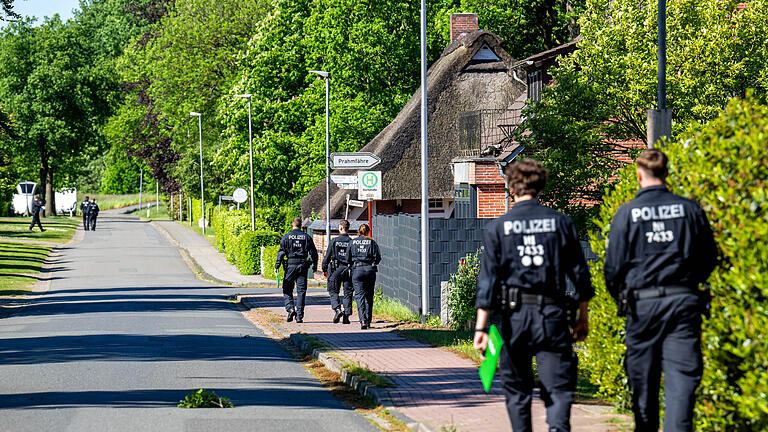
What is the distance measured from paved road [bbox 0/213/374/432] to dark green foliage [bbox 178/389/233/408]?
0.50 feet

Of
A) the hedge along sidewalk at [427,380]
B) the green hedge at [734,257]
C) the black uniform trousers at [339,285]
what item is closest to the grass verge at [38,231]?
the black uniform trousers at [339,285]

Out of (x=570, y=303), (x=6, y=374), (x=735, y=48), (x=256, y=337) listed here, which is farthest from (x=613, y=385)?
(x=735, y=48)

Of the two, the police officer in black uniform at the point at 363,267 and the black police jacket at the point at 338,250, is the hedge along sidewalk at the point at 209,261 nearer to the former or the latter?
the black police jacket at the point at 338,250

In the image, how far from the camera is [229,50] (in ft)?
176

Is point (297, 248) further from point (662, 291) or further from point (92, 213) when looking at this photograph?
point (92, 213)

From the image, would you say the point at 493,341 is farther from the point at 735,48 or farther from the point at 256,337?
the point at 735,48

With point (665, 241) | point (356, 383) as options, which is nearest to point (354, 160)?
point (356, 383)

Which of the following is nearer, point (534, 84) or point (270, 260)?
point (534, 84)

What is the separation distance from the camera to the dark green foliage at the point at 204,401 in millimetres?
9359

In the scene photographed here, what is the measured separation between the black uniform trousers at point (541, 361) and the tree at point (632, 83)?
12.7 meters

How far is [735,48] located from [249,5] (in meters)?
37.6

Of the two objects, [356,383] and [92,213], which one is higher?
[92,213]

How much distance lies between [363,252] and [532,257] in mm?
10979

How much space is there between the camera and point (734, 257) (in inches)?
241
